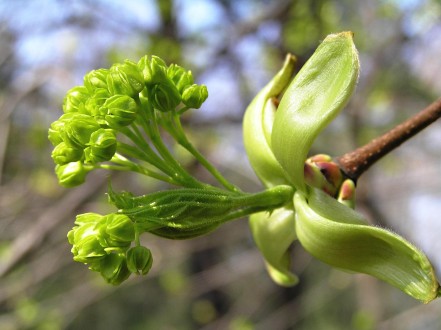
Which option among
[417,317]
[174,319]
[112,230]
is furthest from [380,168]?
[112,230]

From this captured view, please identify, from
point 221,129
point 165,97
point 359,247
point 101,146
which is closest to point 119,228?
point 101,146

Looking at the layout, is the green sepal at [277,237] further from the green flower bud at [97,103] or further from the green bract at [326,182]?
the green flower bud at [97,103]

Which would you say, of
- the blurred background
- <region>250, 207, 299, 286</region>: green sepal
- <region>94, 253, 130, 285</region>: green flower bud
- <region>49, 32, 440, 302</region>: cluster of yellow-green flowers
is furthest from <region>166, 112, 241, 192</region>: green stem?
the blurred background

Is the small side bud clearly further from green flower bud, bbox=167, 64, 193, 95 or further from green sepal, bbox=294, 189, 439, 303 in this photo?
green flower bud, bbox=167, 64, 193, 95

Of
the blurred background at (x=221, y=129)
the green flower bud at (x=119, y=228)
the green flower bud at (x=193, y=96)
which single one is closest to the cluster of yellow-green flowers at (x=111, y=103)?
the green flower bud at (x=193, y=96)

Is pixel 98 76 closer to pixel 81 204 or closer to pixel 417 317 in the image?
pixel 81 204

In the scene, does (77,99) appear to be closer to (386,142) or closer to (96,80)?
(96,80)
